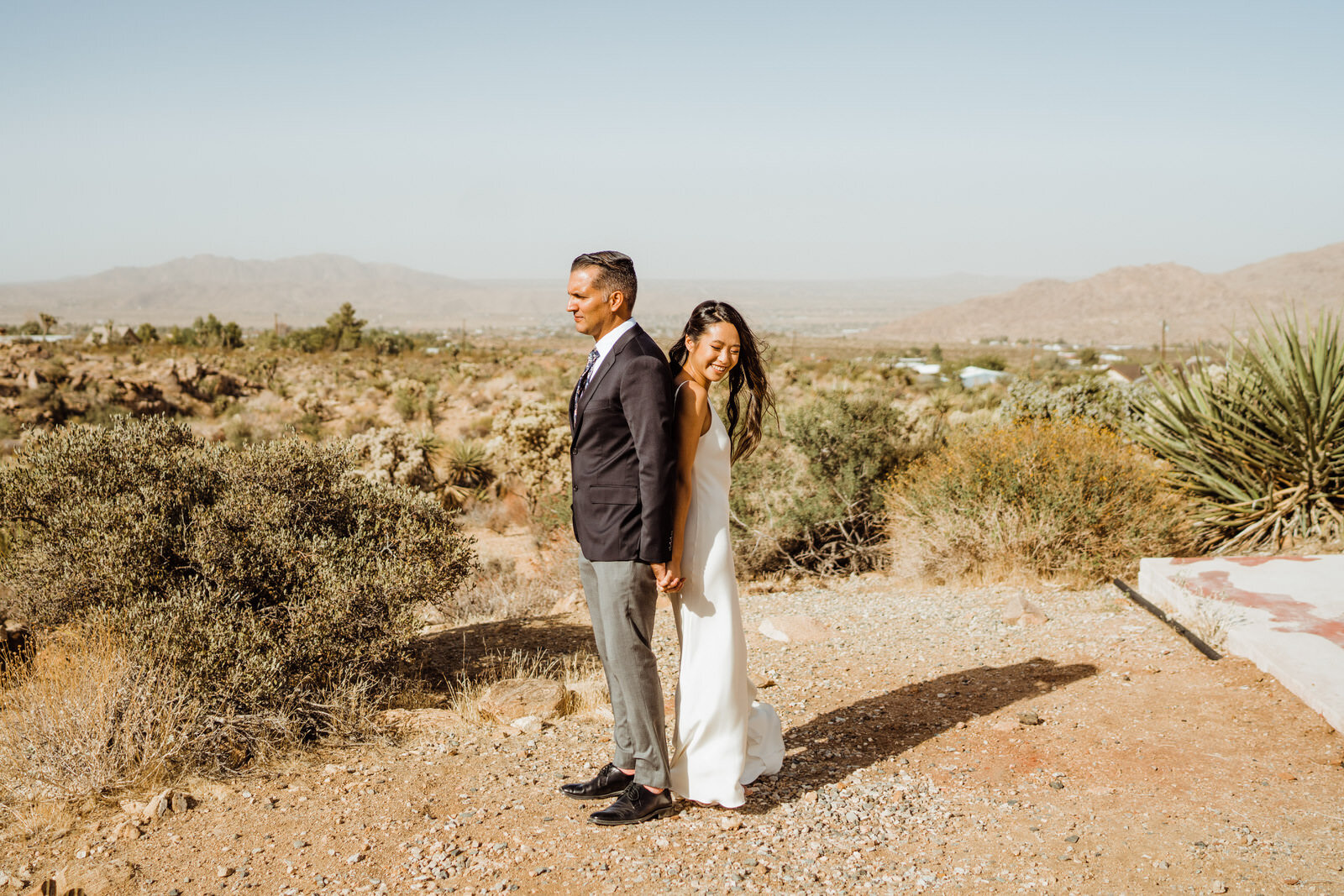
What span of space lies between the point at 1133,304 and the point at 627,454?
11332cm

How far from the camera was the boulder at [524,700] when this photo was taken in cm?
488

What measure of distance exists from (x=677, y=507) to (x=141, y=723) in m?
2.65

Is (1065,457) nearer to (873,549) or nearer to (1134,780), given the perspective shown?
(873,549)

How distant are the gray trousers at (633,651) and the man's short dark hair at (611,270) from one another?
982mm

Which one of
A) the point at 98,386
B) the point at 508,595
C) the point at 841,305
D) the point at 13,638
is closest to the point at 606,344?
the point at 13,638

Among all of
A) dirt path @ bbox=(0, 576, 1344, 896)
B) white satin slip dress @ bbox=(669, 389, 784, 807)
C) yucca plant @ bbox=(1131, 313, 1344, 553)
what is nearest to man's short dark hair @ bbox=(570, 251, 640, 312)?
white satin slip dress @ bbox=(669, 389, 784, 807)

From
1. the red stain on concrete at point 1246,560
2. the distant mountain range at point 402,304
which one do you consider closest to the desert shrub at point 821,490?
the red stain on concrete at point 1246,560

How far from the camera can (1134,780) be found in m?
3.92

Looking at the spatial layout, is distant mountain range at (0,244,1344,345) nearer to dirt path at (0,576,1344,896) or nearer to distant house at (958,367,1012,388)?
distant house at (958,367,1012,388)

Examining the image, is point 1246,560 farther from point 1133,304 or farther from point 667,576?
point 1133,304

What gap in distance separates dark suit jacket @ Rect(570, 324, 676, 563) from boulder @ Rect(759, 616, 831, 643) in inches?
128

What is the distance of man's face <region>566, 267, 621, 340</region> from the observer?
3367 mm

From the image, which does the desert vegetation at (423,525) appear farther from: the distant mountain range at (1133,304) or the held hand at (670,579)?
the distant mountain range at (1133,304)

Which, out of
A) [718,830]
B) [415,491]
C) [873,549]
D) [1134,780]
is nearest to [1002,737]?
[1134,780]
